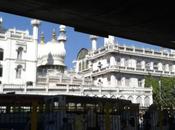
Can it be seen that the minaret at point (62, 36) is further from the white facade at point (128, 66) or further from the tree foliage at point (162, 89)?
the tree foliage at point (162, 89)

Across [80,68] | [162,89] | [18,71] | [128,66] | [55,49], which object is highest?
[55,49]

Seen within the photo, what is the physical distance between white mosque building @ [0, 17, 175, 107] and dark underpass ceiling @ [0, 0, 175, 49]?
43.7m

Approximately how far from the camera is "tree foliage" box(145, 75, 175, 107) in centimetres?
7909

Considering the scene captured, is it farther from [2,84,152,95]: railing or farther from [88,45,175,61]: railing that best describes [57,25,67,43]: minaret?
[2,84,152,95]: railing

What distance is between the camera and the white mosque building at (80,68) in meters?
72.0

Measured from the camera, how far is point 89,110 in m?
20.8

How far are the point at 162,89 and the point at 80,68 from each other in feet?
106

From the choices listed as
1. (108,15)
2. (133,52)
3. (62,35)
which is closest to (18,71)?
(62,35)

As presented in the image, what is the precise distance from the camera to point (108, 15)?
20.0 meters

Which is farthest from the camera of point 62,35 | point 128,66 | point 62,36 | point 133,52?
point 62,35

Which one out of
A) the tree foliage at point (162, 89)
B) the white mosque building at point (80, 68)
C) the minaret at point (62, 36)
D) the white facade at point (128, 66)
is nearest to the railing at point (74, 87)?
the white mosque building at point (80, 68)

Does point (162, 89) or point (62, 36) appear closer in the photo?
point (162, 89)

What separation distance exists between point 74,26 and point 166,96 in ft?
204

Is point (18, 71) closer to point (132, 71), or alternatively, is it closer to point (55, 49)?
point (55, 49)
